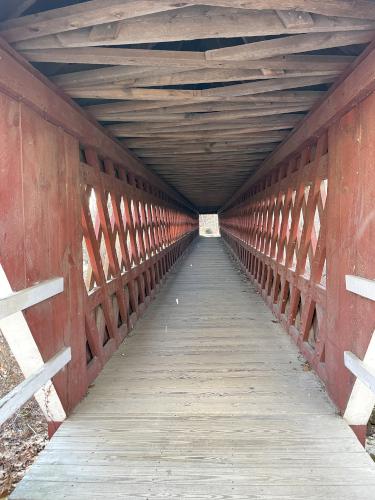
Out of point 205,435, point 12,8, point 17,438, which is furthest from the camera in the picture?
point 17,438

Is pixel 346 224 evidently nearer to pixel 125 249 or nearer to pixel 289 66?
pixel 289 66

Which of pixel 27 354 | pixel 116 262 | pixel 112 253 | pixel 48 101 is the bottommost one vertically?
pixel 27 354

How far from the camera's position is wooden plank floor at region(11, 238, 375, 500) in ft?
6.17

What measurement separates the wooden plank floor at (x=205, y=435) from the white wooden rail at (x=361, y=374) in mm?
153

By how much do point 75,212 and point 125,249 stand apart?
1.83 metres

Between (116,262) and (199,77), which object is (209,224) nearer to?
(116,262)

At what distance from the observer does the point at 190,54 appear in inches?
83.7

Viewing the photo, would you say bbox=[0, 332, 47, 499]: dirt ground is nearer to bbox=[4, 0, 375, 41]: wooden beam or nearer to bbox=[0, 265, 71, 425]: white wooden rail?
bbox=[0, 265, 71, 425]: white wooden rail

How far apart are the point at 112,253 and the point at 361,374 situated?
282cm

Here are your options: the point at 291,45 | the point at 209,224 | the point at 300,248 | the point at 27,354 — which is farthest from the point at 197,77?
the point at 209,224

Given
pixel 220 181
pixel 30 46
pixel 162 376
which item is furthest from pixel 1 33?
pixel 220 181

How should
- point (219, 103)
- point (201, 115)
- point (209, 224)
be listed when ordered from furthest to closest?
point (209, 224), point (201, 115), point (219, 103)

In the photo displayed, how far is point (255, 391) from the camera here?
2.91 m

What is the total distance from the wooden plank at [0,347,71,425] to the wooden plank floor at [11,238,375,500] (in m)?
0.50
